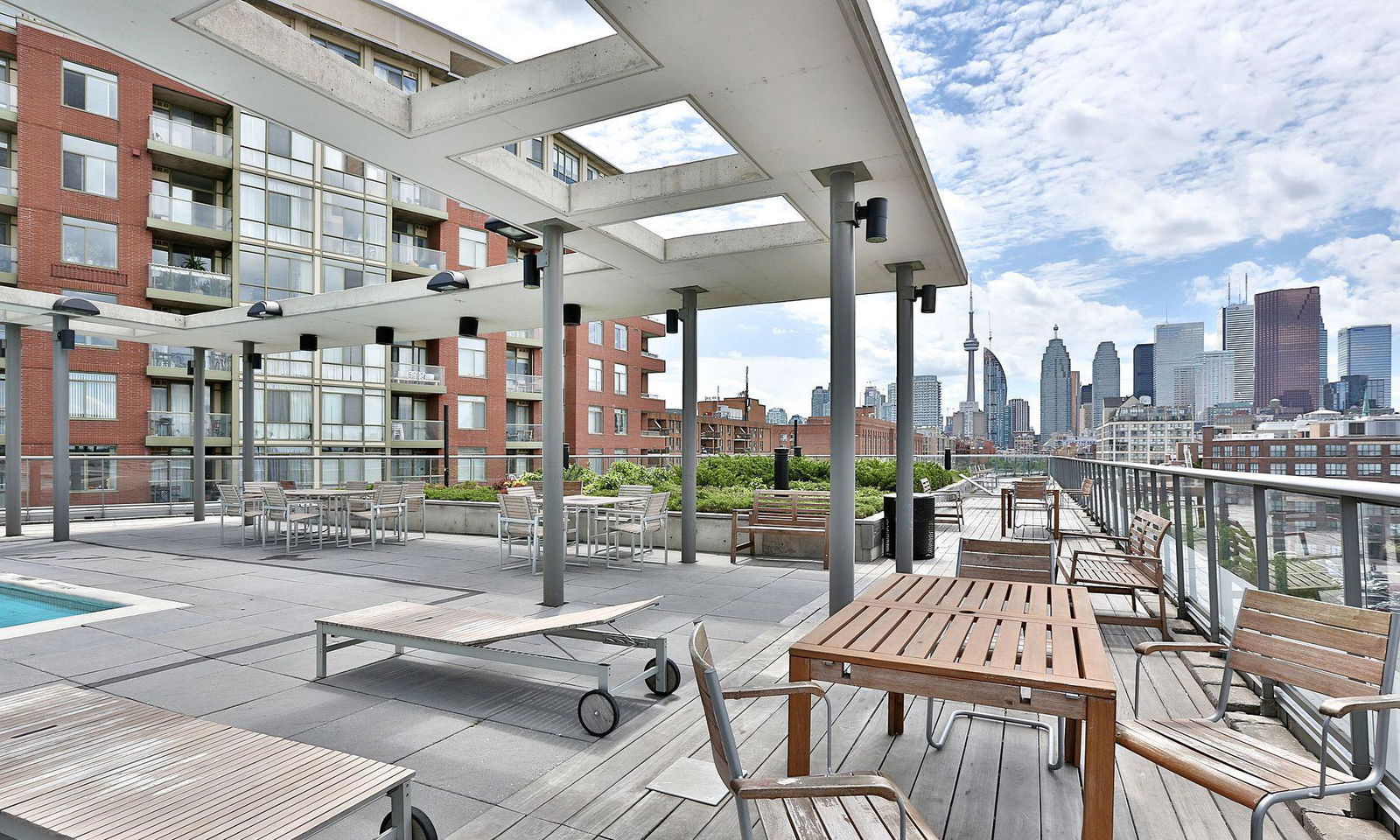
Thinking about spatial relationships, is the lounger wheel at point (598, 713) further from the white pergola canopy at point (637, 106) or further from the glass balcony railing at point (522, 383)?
the glass balcony railing at point (522, 383)

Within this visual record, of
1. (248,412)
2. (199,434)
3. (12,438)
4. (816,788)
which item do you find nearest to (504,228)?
(816,788)

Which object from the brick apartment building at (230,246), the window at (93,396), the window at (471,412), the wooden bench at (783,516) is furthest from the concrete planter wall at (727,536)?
the window at (471,412)

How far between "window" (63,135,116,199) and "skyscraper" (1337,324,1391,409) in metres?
130

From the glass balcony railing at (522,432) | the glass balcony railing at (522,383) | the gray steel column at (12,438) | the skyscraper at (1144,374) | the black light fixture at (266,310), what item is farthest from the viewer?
the skyscraper at (1144,374)

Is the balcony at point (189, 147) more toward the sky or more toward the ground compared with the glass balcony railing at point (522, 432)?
more toward the sky

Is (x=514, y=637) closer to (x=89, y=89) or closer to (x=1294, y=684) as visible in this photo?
(x=1294, y=684)

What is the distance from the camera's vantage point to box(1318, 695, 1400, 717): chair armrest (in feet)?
→ 6.77

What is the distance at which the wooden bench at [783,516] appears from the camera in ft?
31.6

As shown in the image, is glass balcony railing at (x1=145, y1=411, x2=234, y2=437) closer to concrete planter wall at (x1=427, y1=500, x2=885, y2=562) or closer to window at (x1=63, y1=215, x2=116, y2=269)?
window at (x1=63, y1=215, x2=116, y2=269)

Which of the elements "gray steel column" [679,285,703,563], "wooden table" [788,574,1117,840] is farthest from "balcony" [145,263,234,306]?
"wooden table" [788,574,1117,840]

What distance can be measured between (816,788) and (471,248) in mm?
34180

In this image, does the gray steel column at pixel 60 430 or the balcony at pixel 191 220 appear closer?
the gray steel column at pixel 60 430

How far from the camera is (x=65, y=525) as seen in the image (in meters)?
12.2

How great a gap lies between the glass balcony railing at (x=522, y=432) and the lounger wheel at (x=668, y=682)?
104 ft
